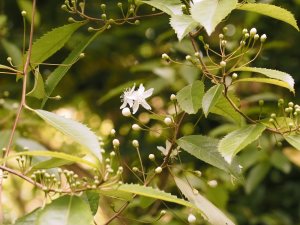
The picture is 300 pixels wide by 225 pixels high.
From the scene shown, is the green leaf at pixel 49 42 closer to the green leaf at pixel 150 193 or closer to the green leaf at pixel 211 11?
the green leaf at pixel 211 11

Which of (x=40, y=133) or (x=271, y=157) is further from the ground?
(x=271, y=157)

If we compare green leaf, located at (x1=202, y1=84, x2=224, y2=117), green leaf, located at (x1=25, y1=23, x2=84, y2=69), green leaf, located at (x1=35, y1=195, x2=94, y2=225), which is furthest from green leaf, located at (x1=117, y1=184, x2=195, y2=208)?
green leaf, located at (x1=25, y1=23, x2=84, y2=69)

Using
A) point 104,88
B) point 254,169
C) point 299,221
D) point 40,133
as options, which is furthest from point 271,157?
point 40,133

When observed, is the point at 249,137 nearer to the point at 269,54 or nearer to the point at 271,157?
the point at 271,157

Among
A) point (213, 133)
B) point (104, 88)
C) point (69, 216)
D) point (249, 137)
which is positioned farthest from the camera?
point (104, 88)

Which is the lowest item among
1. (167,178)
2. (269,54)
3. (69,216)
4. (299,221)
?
(299,221)

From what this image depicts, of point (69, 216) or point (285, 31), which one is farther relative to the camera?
point (285, 31)

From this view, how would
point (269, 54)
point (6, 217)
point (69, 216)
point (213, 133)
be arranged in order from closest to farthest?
point (69, 216) < point (6, 217) < point (213, 133) < point (269, 54)

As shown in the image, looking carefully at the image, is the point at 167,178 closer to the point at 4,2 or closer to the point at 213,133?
the point at 213,133
